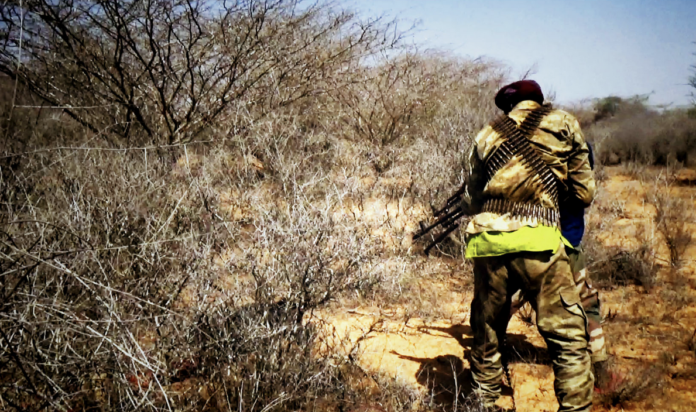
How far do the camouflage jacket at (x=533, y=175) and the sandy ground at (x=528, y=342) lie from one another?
2.72ft

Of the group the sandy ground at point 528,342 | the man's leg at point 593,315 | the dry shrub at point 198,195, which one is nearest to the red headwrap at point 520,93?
the man's leg at point 593,315

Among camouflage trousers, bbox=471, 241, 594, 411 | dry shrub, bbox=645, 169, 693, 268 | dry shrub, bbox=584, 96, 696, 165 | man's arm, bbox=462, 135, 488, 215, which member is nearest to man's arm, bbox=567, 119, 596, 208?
camouflage trousers, bbox=471, 241, 594, 411

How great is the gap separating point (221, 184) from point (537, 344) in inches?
141

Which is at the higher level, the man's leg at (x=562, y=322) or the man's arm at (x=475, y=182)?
the man's arm at (x=475, y=182)

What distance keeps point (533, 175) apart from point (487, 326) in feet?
2.75

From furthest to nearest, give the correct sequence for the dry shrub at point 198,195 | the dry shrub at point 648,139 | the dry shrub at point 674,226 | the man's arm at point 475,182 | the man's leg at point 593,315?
1. the dry shrub at point 648,139
2. the dry shrub at point 674,226
3. the man's leg at point 593,315
4. the man's arm at point 475,182
5. the dry shrub at point 198,195

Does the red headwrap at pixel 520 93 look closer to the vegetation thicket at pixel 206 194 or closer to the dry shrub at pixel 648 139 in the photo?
the vegetation thicket at pixel 206 194

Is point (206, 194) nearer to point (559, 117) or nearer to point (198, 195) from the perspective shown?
point (198, 195)

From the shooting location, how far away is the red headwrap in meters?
2.34

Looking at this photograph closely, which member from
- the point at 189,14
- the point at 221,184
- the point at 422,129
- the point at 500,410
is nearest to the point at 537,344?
the point at 500,410

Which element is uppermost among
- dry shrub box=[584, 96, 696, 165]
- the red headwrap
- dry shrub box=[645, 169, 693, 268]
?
the red headwrap

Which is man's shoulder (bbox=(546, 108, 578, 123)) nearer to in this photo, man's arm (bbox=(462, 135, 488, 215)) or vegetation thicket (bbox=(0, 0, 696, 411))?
man's arm (bbox=(462, 135, 488, 215))

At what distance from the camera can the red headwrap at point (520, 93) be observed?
2342mm

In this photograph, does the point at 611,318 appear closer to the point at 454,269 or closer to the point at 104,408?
the point at 454,269
